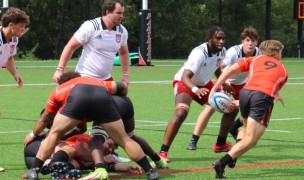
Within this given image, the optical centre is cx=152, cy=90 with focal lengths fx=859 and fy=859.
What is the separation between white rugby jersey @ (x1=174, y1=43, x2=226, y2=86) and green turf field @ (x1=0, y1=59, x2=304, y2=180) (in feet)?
3.62

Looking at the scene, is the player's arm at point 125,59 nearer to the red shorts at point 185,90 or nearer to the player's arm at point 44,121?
the red shorts at point 185,90

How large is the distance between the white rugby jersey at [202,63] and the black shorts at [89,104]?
2.95 m

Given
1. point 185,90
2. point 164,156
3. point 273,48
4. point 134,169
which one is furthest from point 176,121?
point 273,48

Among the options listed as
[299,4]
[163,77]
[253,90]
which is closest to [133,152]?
[253,90]

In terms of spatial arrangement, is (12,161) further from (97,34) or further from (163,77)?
(163,77)

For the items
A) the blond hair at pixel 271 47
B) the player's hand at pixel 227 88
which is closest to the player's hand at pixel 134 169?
the blond hair at pixel 271 47

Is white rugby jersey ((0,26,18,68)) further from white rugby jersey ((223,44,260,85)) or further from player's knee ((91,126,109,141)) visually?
white rugby jersey ((223,44,260,85))

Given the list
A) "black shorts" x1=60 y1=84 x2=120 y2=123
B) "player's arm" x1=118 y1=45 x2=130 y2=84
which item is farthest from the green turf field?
"player's arm" x1=118 y1=45 x2=130 y2=84

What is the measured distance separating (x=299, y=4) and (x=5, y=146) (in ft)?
110

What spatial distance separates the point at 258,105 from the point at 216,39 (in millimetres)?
2432

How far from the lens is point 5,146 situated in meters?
13.2

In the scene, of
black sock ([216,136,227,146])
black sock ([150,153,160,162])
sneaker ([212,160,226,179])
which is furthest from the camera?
black sock ([216,136,227,146])

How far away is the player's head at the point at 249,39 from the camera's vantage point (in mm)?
13125

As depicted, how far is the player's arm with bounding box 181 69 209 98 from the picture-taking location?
11.5 meters
